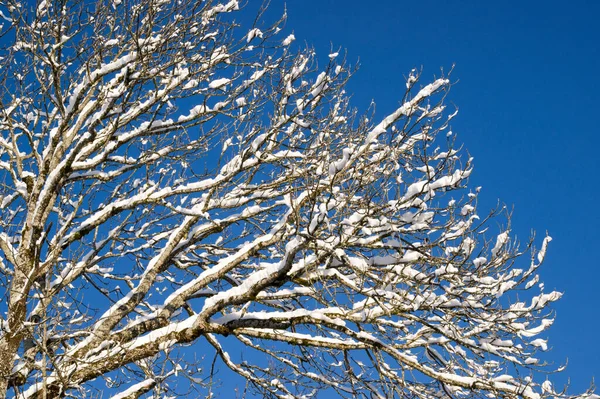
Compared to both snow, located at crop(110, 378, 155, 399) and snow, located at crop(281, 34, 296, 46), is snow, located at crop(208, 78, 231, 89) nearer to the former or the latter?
snow, located at crop(281, 34, 296, 46)

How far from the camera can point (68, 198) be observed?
28.5ft

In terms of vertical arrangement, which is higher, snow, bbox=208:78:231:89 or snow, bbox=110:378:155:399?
snow, bbox=208:78:231:89

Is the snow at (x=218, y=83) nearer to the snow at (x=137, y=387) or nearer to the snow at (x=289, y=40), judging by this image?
the snow at (x=289, y=40)

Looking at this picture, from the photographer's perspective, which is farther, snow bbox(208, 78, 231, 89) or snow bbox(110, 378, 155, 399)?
snow bbox(208, 78, 231, 89)

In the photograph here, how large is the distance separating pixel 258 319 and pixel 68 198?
408 centimetres

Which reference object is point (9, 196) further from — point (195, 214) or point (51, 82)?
point (195, 214)

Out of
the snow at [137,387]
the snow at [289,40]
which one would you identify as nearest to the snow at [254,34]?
the snow at [289,40]

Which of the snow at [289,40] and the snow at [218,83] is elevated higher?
the snow at [289,40]

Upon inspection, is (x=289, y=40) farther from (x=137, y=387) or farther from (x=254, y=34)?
(x=137, y=387)

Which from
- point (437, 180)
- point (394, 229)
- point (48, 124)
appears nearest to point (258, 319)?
point (394, 229)

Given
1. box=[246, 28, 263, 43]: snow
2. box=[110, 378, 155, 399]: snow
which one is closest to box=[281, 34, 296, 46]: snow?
box=[246, 28, 263, 43]: snow

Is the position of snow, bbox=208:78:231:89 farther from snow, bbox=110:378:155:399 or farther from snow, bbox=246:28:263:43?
snow, bbox=110:378:155:399

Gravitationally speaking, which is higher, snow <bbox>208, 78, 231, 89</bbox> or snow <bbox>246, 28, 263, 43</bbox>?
snow <bbox>246, 28, 263, 43</bbox>

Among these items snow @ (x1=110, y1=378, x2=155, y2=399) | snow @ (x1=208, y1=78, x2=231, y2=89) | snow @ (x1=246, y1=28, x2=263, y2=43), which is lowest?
snow @ (x1=110, y1=378, x2=155, y2=399)
